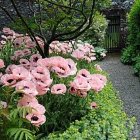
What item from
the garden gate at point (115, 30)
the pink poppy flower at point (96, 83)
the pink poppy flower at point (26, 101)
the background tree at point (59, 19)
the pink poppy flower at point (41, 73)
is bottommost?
the garden gate at point (115, 30)

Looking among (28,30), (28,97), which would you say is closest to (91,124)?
(28,97)

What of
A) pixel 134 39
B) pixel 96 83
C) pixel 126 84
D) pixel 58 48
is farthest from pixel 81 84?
pixel 134 39

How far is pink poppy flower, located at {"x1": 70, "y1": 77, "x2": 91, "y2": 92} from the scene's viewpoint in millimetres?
3637

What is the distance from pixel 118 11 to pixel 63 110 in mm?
12746

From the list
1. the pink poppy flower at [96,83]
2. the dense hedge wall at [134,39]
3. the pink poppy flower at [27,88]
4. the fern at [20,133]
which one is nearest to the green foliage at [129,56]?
the dense hedge wall at [134,39]

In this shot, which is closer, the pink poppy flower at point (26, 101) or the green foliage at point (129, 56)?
the pink poppy flower at point (26, 101)

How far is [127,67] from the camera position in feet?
42.7

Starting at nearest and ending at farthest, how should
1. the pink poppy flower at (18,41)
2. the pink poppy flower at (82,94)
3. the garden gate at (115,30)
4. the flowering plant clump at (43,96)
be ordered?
the flowering plant clump at (43,96), the pink poppy flower at (82,94), the pink poppy flower at (18,41), the garden gate at (115,30)

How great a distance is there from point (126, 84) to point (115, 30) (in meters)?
6.16

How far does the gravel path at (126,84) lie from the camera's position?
8.01 m

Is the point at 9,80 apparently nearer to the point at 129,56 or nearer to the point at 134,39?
the point at 129,56

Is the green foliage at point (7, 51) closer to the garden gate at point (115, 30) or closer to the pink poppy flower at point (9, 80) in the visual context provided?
the pink poppy flower at point (9, 80)

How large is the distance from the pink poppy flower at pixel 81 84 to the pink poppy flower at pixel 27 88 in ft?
1.69

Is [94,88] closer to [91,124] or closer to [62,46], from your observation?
[91,124]
